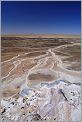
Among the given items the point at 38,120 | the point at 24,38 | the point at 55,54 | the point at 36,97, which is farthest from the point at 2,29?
the point at 38,120

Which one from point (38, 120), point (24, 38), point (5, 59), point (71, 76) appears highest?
point (24, 38)

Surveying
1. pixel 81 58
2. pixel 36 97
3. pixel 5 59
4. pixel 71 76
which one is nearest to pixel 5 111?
pixel 36 97

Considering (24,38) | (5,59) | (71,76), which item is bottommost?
(71,76)

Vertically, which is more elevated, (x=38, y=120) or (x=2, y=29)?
(x=2, y=29)

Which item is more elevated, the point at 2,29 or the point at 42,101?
the point at 2,29

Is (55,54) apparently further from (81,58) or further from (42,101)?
(42,101)

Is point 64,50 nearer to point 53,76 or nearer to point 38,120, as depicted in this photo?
point 53,76

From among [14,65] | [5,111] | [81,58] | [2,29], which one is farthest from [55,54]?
[5,111]
